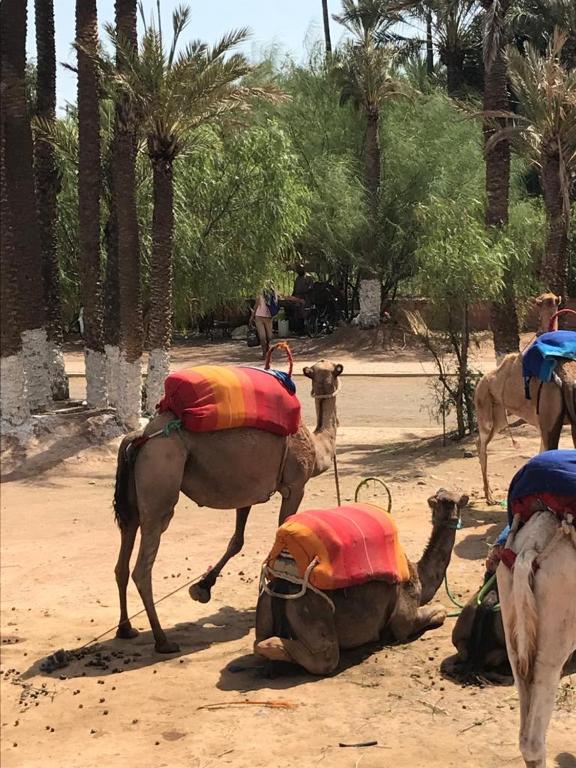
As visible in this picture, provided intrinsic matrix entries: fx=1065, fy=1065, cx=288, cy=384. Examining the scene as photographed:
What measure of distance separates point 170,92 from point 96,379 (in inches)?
192

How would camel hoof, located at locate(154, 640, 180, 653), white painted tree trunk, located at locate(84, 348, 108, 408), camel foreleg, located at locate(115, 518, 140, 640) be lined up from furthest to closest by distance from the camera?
white painted tree trunk, located at locate(84, 348, 108, 408), camel foreleg, located at locate(115, 518, 140, 640), camel hoof, located at locate(154, 640, 180, 653)

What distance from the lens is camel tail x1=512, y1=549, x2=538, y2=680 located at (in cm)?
462

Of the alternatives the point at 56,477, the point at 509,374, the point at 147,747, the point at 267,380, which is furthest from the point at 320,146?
the point at 147,747

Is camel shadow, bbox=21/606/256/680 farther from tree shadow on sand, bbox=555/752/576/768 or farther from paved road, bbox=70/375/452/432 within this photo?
paved road, bbox=70/375/452/432

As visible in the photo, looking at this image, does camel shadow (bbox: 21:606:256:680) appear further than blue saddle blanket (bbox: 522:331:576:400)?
No

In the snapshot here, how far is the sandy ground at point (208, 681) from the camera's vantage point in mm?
5762

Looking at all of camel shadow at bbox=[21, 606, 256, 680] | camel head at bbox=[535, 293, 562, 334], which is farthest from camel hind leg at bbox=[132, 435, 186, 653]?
camel head at bbox=[535, 293, 562, 334]

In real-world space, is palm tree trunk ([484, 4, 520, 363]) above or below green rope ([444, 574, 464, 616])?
above

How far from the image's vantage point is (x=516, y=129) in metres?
16.1

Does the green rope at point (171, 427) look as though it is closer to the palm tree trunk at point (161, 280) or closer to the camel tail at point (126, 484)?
the camel tail at point (126, 484)

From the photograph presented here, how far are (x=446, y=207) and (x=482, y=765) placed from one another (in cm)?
1097

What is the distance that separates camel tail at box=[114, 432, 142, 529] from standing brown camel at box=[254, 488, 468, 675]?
4.71ft

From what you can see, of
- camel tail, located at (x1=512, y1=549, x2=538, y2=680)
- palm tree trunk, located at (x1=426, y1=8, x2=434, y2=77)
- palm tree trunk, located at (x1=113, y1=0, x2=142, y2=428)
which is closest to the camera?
camel tail, located at (x1=512, y1=549, x2=538, y2=680)

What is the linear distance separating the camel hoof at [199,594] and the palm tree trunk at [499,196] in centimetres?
868
